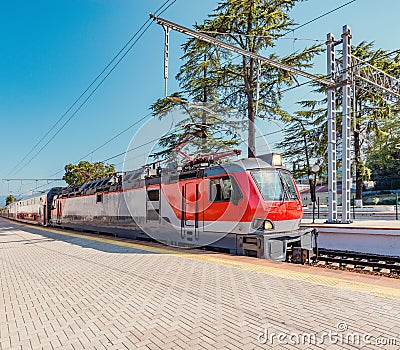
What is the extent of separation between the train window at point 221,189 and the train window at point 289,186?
1600mm

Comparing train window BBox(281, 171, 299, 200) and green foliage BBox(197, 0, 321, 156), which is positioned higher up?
green foliage BBox(197, 0, 321, 156)

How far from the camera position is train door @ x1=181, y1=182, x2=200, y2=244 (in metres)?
9.37

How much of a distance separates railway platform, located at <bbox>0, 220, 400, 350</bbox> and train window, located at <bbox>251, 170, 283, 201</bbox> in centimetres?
169

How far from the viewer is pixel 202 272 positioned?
6.79 metres

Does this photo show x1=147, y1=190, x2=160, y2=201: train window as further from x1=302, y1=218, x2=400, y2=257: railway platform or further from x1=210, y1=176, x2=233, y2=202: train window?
x1=302, y1=218, x2=400, y2=257: railway platform

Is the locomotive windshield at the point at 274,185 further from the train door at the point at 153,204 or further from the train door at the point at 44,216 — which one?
the train door at the point at 44,216

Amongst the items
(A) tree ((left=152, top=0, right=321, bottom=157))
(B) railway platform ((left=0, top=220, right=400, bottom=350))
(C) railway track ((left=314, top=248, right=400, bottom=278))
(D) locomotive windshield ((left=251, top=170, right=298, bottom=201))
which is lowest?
(C) railway track ((left=314, top=248, right=400, bottom=278))

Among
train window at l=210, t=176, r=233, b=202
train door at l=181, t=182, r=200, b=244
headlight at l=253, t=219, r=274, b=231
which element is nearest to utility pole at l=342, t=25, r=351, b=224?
headlight at l=253, t=219, r=274, b=231

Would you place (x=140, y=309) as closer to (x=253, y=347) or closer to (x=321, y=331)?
(x=253, y=347)

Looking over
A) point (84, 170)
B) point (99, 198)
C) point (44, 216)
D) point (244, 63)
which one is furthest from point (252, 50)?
point (84, 170)

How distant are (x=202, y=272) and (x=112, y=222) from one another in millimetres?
8909

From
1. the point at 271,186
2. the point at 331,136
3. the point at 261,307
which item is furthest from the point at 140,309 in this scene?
the point at 331,136

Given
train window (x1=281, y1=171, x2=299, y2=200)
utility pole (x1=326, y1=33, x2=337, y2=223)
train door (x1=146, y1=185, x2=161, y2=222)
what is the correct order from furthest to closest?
utility pole (x1=326, y1=33, x2=337, y2=223), train door (x1=146, y1=185, x2=161, y2=222), train window (x1=281, y1=171, x2=299, y2=200)

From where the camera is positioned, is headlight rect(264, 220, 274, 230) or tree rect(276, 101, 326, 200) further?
tree rect(276, 101, 326, 200)
